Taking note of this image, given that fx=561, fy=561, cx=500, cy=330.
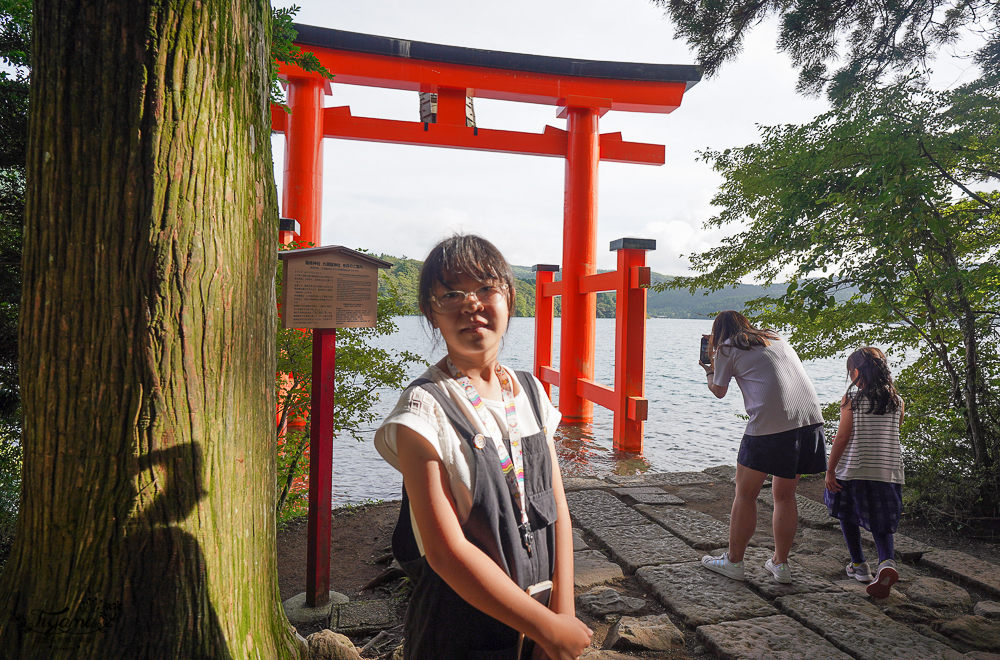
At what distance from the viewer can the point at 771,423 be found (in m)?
2.92

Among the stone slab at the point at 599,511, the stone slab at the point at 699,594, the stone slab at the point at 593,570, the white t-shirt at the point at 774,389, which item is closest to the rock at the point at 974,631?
the stone slab at the point at 699,594

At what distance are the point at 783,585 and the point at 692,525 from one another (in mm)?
983

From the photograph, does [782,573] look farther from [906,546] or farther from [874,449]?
[906,546]

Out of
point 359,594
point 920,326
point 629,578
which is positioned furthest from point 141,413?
point 920,326

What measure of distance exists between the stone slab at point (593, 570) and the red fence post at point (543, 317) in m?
6.23

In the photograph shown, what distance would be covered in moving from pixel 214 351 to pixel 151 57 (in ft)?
2.89

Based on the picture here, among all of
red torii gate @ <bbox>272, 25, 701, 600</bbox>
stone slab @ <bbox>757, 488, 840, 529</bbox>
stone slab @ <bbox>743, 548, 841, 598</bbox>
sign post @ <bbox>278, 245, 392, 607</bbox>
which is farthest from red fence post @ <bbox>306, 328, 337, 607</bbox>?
red torii gate @ <bbox>272, 25, 701, 600</bbox>

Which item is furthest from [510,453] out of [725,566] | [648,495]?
[648,495]

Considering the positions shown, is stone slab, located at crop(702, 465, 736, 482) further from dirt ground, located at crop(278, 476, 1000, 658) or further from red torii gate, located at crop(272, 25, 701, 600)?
red torii gate, located at crop(272, 25, 701, 600)

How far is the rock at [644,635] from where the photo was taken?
7.98ft

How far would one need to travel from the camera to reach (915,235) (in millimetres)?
3760

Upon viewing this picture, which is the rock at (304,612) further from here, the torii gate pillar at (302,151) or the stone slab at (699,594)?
the torii gate pillar at (302,151)

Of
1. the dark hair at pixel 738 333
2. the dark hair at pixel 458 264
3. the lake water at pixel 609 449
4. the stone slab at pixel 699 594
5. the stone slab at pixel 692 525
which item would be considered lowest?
the lake water at pixel 609 449

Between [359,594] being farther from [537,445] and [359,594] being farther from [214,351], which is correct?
[537,445]
